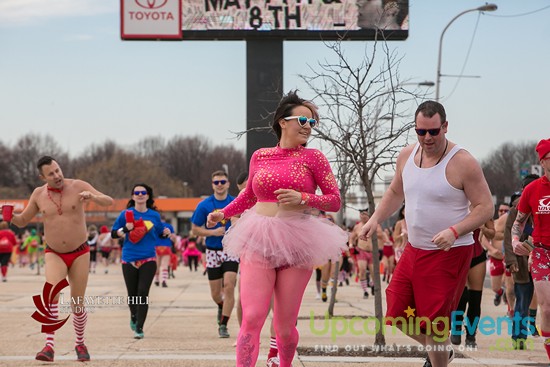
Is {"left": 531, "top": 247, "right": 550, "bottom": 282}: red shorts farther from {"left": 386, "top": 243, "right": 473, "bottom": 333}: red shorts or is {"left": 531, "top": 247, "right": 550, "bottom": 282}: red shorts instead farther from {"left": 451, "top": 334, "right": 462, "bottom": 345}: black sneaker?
{"left": 451, "top": 334, "right": 462, "bottom": 345}: black sneaker

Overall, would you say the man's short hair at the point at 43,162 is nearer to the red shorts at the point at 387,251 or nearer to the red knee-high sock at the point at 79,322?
the red knee-high sock at the point at 79,322

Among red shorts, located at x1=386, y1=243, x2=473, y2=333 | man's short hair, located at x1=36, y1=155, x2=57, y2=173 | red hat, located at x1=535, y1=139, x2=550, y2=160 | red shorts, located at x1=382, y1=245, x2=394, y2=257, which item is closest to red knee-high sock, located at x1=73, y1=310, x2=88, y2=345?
man's short hair, located at x1=36, y1=155, x2=57, y2=173

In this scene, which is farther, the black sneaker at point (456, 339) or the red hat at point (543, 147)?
the black sneaker at point (456, 339)

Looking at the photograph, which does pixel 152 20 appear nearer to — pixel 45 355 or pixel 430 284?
pixel 45 355

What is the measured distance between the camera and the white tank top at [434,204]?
6.53 m

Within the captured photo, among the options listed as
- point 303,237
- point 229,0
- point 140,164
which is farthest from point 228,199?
point 140,164

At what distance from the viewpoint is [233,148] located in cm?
12206

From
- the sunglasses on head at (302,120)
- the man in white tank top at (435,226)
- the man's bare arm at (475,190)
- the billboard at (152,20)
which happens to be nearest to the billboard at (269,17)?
the billboard at (152,20)

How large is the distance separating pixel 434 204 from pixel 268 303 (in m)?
1.39

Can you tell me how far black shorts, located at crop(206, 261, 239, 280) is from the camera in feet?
39.2

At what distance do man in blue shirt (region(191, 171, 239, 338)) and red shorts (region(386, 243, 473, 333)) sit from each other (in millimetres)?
5231

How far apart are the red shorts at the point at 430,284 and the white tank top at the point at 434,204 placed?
0.08m

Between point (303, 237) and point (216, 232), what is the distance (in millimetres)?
4941

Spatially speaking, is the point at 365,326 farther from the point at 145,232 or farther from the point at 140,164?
the point at 140,164
